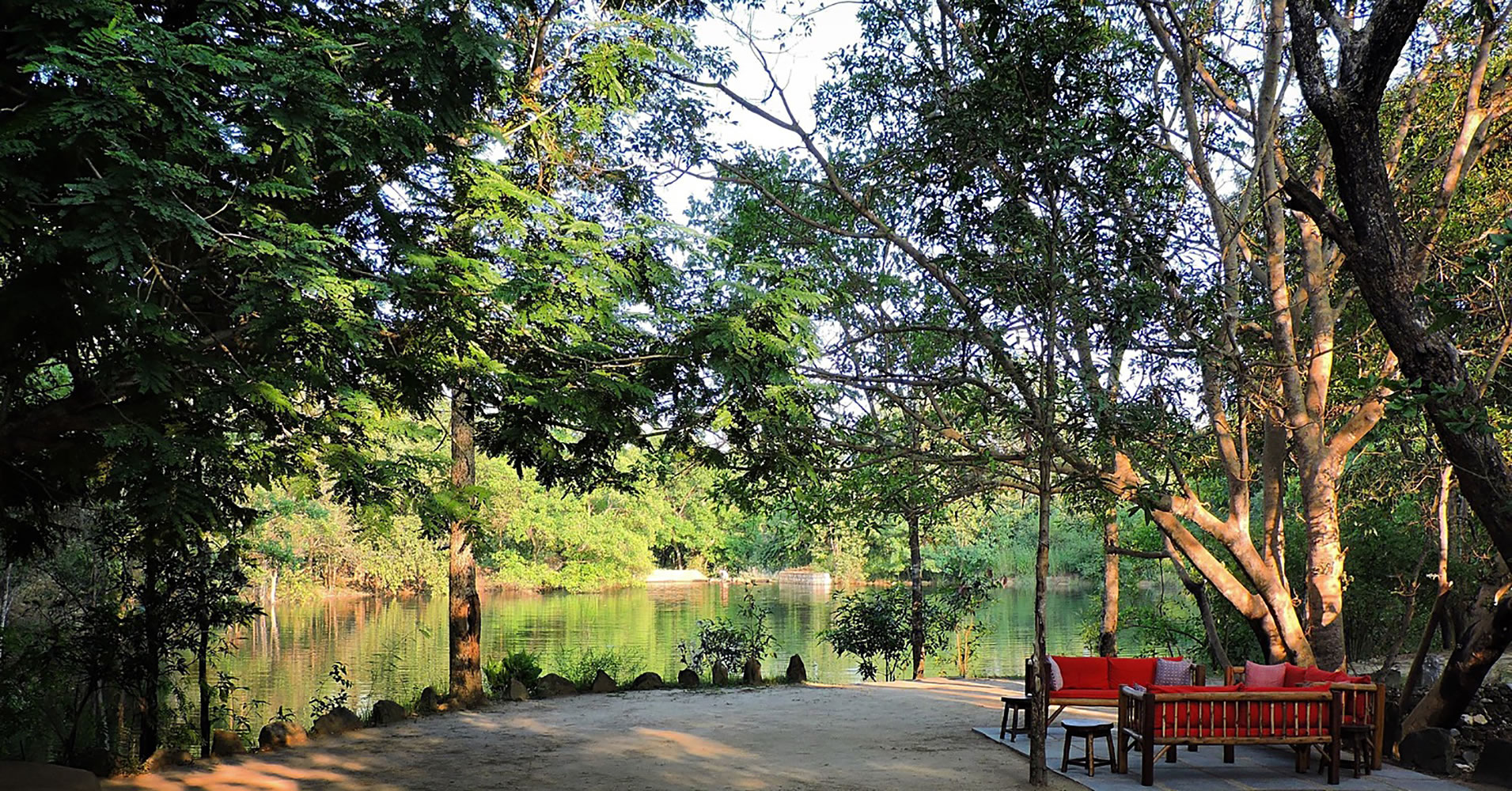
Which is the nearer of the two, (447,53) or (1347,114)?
(1347,114)

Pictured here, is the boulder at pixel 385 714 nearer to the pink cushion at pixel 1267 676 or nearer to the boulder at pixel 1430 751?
the pink cushion at pixel 1267 676

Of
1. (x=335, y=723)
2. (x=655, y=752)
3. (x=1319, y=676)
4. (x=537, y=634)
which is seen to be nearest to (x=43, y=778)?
(x=335, y=723)

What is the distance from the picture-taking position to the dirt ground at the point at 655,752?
23.6ft

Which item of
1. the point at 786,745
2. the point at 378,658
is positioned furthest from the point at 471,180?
the point at 378,658

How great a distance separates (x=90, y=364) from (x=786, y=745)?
561cm

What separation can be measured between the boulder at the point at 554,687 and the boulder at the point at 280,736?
3.53 metres

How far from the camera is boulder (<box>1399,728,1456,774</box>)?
24.1 ft

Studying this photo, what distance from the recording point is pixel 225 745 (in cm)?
838

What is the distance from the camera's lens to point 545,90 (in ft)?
→ 32.8

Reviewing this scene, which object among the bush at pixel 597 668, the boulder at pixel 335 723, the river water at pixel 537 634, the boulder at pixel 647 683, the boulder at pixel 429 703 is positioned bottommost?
the river water at pixel 537 634

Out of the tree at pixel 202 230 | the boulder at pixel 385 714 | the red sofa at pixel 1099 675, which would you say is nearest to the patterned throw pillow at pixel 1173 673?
the red sofa at pixel 1099 675

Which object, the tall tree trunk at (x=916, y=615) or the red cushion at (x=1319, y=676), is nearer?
the red cushion at (x=1319, y=676)

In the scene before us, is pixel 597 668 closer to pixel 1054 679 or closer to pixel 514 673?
pixel 514 673

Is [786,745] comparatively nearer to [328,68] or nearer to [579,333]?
[579,333]
